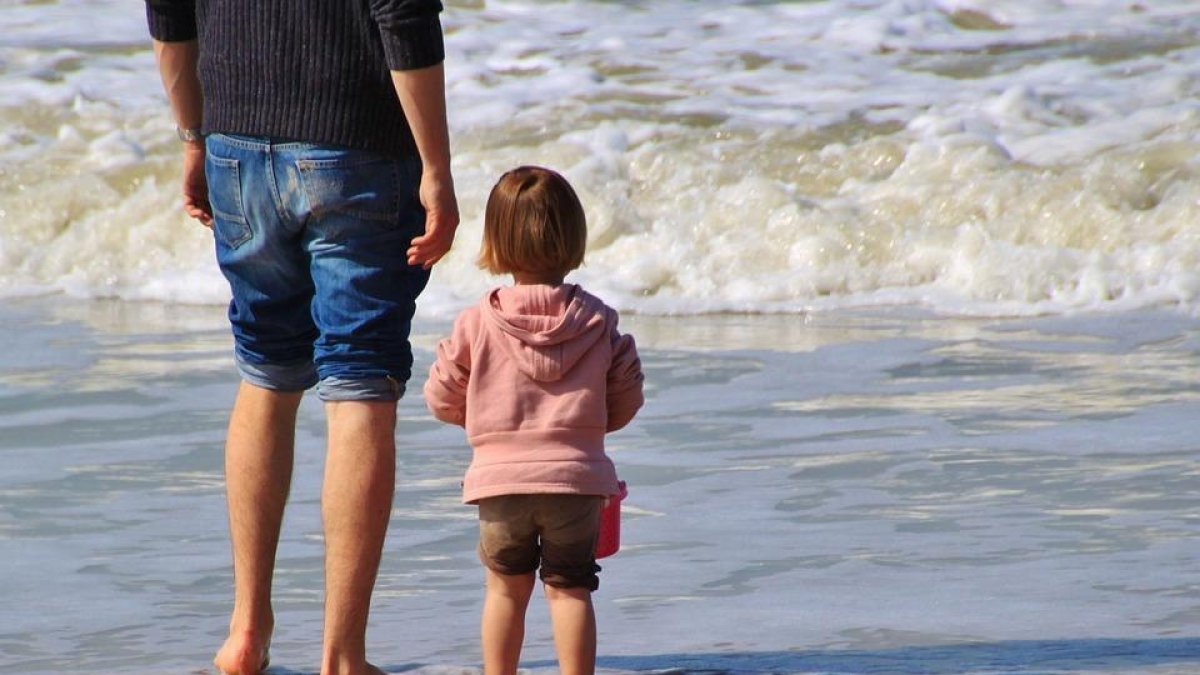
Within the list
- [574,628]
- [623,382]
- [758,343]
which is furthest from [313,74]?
[758,343]

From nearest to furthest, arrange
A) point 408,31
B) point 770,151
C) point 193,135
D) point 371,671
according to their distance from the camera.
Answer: point 408,31, point 371,671, point 193,135, point 770,151

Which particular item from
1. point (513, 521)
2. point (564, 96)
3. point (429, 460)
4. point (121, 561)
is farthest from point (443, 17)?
point (513, 521)

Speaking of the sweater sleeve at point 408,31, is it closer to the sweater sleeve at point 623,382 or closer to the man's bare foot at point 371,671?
the sweater sleeve at point 623,382

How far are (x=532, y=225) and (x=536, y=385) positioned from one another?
0.83 feet

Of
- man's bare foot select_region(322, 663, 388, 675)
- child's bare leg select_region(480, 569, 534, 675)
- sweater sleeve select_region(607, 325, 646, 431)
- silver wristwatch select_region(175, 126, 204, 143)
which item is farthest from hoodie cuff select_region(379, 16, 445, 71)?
man's bare foot select_region(322, 663, 388, 675)

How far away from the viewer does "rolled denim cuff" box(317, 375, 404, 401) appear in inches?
122

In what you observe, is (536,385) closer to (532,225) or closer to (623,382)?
(623,382)

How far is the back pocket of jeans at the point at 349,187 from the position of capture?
3039 mm

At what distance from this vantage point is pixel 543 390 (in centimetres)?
297

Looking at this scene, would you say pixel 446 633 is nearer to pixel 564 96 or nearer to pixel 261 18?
pixel 261 18

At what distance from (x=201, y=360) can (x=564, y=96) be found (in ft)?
18.9

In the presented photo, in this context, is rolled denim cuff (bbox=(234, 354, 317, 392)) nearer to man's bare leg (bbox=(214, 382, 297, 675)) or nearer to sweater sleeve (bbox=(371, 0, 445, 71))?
man's bare leg (bbox=(214, 382, 297, 675))

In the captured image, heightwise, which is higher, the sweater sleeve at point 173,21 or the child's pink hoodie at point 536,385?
the sweater sleeve at point 173,21

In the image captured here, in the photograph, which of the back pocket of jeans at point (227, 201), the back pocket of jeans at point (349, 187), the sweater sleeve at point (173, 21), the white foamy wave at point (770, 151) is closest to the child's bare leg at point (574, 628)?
the back pocket of jeans at point (349, 187)
